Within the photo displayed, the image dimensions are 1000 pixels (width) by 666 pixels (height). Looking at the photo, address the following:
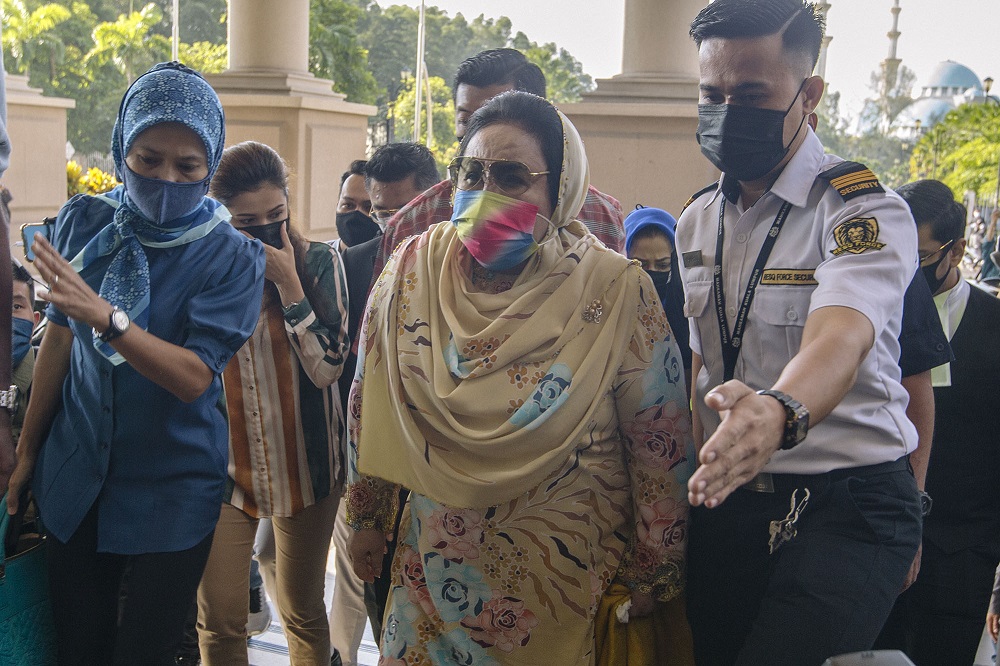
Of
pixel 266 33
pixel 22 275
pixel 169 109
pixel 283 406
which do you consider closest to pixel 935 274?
pixel 283 406

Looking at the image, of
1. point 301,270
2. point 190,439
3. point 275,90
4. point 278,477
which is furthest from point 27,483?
point 275,90

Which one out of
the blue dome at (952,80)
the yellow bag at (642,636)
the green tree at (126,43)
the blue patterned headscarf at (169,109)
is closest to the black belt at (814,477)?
the yellow bag at (642,636)

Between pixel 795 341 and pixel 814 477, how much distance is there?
0.30 meters

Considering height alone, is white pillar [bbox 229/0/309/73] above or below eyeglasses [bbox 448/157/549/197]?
above

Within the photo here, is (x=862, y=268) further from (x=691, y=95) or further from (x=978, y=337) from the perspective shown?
(x=691, y=95)

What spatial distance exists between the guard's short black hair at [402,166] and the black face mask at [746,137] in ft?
5.96

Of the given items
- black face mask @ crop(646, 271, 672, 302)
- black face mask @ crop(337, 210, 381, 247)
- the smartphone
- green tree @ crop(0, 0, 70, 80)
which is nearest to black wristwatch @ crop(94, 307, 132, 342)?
the smartphone

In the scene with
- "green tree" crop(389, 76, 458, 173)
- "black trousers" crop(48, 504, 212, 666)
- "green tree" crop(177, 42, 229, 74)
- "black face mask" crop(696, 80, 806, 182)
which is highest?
"green tree" crop(177, 42, 229, 74)

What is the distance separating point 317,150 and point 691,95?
3.72 meters

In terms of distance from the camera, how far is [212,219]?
2574mm

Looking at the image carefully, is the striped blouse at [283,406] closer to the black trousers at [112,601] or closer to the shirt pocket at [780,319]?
the black trousers at [112,601]

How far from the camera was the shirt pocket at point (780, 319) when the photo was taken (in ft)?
6.96

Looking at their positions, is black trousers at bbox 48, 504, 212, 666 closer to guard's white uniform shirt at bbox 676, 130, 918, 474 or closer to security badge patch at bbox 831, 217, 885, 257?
guard's white uniform shirt at bbox 676, 130, 918, 474

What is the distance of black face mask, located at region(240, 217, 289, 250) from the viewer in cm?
314
